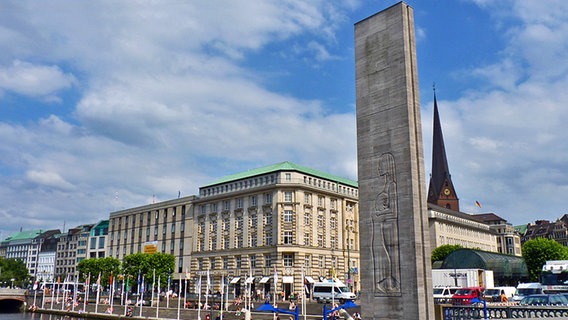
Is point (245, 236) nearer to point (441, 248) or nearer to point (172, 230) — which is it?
point (172, 230)

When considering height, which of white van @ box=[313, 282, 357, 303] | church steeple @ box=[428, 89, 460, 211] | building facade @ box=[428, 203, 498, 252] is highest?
Answer: church steeple @ box=[428, 89, 460, 211]

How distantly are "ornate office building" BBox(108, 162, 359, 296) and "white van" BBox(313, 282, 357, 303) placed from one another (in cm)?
984

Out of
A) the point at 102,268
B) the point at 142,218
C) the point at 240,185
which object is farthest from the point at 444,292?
the point at 142,218

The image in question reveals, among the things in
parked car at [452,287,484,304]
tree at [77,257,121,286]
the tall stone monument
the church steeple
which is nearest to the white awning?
parked car at [452,287,484,304]

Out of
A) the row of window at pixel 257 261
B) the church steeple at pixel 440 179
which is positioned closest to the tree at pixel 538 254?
the row of window at pixel 257 261

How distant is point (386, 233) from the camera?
96.8 feet

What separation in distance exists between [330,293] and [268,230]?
23533 millimetres

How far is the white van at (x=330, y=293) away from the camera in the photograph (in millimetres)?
66312

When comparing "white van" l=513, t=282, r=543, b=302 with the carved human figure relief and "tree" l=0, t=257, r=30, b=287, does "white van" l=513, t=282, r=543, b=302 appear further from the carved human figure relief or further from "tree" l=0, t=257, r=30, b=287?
"tree" l=0, t=257, r=30, b=287

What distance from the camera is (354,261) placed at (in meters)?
98.8

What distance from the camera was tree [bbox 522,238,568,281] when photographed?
103000mm

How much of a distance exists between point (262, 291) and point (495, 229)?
419 ft

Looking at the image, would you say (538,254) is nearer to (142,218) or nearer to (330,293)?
(330,293)

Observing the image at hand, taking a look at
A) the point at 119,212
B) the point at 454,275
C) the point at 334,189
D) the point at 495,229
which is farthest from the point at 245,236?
the point at 495,229
